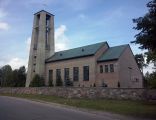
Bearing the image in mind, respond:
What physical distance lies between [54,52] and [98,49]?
53.9 ft

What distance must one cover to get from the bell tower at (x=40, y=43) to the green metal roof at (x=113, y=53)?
17394 millimetres

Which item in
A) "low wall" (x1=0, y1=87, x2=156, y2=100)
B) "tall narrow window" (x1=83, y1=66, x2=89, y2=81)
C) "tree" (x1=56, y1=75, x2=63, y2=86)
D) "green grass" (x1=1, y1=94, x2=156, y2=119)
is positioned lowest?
"green grass" (x1=1, y1=94, x2=156, y2=119)

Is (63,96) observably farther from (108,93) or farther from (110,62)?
(110,62)

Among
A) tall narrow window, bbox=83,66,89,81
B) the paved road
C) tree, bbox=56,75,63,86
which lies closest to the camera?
the paved road

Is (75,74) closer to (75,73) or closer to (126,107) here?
(75,73)

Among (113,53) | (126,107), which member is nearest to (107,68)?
(113,53)

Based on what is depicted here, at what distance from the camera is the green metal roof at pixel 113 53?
46856mm

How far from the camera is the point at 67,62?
2184 inches

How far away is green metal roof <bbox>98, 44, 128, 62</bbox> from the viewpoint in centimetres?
4686

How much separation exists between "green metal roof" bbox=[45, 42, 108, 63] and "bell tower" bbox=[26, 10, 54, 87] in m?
2.12

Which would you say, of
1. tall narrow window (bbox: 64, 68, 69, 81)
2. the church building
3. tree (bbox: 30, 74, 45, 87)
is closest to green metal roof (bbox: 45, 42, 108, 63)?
the church building

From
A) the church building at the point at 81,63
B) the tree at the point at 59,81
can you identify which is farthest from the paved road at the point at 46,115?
the tree at the point at 59,81

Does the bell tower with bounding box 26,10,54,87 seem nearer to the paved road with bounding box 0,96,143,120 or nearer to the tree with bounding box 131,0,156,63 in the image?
the paved road with bounding box 0,96,143,120

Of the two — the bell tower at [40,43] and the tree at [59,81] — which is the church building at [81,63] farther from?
the tree at [59,81]
